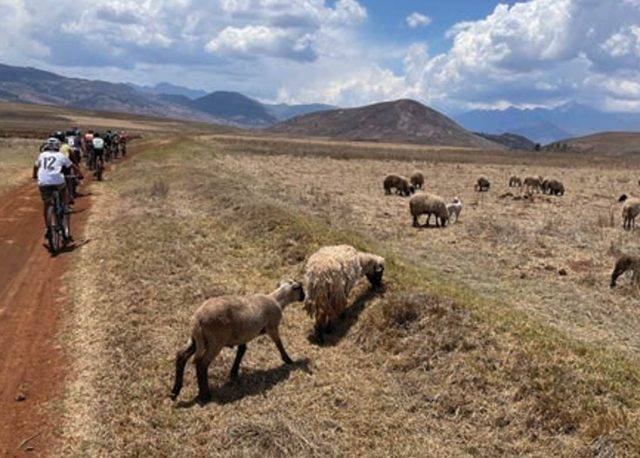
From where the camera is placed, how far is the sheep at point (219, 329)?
9.08m

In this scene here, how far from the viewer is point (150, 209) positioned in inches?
949

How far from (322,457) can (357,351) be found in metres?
3.42

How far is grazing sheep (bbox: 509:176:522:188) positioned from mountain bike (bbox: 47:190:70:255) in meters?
37.5

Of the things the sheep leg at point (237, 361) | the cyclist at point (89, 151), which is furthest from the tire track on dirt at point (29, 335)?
the cyclist at point (89, 151)

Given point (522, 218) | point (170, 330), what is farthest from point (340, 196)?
point (170, 330)

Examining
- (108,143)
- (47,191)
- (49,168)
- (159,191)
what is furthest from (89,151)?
(49,168)

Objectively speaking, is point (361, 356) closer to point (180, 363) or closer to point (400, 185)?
point (180, 363)

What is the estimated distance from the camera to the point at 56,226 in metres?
18.3

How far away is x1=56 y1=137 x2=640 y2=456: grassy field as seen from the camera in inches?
330

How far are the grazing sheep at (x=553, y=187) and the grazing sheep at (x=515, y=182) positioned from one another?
157 inches

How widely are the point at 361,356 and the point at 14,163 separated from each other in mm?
37077

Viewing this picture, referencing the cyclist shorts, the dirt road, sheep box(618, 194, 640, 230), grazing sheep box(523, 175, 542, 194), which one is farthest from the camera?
grazing sheep box(523, 175, 542, 194)

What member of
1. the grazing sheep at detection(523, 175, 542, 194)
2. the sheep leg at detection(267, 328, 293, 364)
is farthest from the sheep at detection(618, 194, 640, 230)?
the sheep leg at detection(267, 328, 293, 364)

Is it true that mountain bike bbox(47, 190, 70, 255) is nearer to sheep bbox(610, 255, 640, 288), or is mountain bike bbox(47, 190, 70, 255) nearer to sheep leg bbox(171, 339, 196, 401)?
sheep leg bbox(171, 339, 196, 401)
